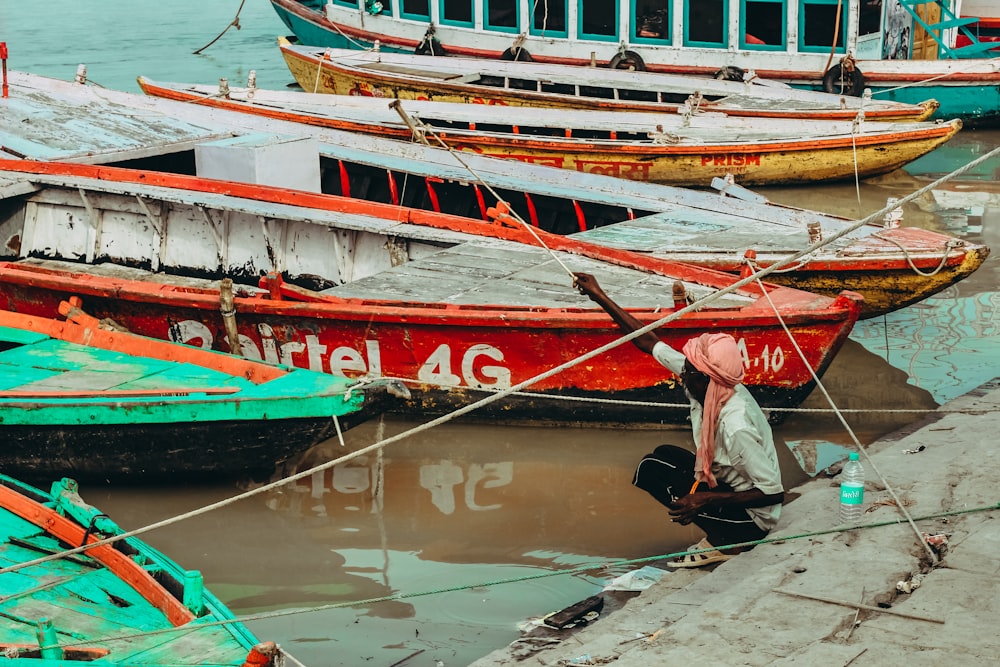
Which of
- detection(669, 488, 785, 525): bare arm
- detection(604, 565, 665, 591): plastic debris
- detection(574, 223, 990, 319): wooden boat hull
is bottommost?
detection(604, 565, 665, 591): plastic debris

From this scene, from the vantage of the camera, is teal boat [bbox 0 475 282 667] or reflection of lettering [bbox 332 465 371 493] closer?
teal boat [bbox 0 475 282 667]

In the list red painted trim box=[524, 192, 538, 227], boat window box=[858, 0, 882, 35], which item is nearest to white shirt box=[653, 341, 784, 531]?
red painted trim box=[524, 192, 538, 227]

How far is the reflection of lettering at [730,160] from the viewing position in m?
14.5

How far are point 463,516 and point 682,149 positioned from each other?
25.7 feet

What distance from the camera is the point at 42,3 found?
44312mm

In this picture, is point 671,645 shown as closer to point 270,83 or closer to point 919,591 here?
point 919,591

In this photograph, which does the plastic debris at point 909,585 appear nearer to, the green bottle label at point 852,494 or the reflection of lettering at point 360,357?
the green bottle label at point 852,494

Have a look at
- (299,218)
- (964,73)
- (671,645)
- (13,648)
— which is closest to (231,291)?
(299,218)

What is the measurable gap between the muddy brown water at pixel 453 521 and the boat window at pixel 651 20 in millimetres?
10150

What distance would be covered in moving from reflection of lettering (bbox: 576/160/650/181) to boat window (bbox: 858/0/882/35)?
6.02 m

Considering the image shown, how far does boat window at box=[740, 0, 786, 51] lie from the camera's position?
18453 mm

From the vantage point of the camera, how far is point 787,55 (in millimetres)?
18609

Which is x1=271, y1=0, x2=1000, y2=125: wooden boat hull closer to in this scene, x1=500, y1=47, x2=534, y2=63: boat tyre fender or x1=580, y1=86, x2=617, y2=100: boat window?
x1=500, y1=47, x2=534, y2=63: boat tyre fender

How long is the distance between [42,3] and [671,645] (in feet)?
147
